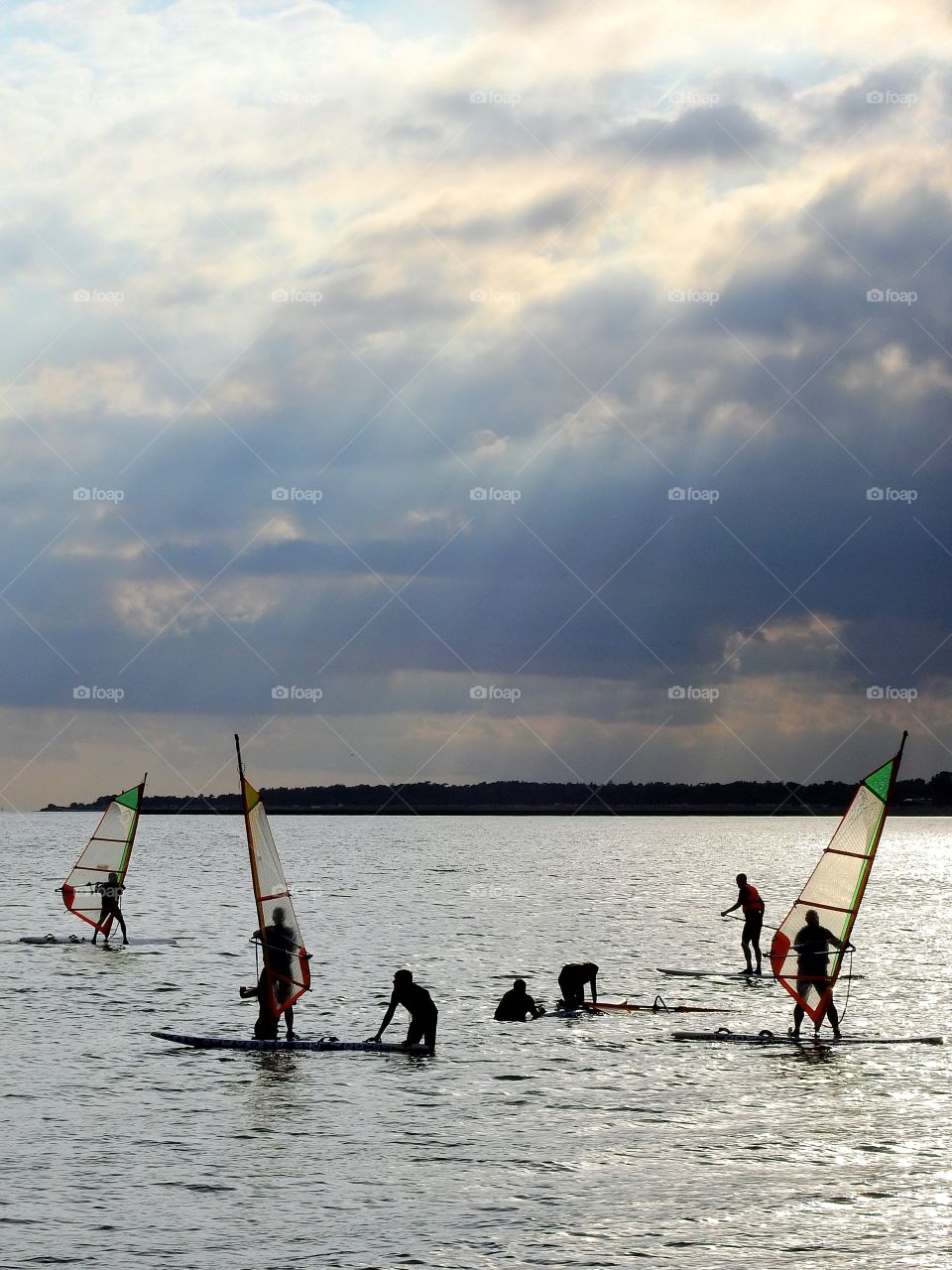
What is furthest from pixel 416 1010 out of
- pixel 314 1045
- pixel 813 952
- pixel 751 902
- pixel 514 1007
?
pixel 751 902

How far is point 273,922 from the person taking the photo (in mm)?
26109

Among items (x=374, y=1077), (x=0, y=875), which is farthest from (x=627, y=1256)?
(x=0, y=875)

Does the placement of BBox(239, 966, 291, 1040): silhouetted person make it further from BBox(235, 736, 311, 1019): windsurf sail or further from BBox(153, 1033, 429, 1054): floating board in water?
BBox(153, 1033, 429, 1054): floating board in water

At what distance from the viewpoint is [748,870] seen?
478ft

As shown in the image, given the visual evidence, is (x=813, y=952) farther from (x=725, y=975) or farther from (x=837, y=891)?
(x=725, y=975)

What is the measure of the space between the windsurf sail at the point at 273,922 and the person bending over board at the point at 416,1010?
1726 millimetres

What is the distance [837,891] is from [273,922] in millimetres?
10833

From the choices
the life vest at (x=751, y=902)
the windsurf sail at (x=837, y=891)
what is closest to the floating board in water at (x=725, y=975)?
the life vest at (x=751, y=902)

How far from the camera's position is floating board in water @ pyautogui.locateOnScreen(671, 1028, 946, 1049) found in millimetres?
28906

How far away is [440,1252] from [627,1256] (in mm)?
2047

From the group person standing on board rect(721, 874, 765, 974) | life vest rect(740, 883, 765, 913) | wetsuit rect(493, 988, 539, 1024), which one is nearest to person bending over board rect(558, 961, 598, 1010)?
wetsuit rect(493, 988, 539, 1024)

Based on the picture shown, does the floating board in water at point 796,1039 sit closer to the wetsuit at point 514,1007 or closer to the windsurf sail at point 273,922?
the wetsuit at point 514,1007

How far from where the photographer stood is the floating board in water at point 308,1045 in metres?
26.8

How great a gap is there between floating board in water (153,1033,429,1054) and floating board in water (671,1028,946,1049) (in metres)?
6.14
